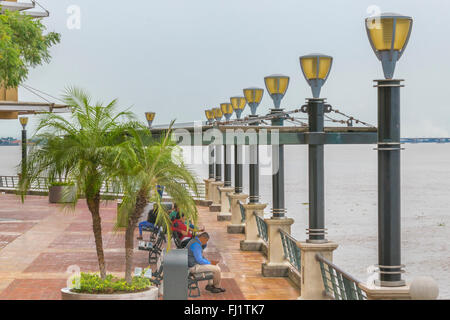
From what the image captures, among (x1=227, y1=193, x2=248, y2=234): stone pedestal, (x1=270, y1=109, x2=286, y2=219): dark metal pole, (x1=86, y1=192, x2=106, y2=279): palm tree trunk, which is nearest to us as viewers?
(x1=86, y1=192, x2=106, y2=279): palm tree trunk

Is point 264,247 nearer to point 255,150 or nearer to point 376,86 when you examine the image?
point 255,150

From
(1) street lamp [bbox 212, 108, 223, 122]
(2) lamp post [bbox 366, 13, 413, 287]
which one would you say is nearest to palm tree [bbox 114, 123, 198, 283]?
(2) lamp post [bbox 366, 13, 413, 287]

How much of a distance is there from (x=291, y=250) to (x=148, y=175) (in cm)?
523

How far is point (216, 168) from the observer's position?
3269 cm

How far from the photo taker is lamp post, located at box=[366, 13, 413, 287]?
28.8 feet

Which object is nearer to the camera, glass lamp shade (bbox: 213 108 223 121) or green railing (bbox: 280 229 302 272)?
green railing (bbox: 280 229 302 272)

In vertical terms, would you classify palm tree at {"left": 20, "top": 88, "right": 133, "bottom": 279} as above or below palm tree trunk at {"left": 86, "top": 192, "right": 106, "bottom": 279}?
above

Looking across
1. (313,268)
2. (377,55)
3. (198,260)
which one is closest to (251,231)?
(198,260)

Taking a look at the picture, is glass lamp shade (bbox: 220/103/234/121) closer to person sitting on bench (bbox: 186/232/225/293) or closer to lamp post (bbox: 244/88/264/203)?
lamp post (bbox: 244/88/264/203)

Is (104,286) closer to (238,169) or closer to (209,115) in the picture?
(238,169)

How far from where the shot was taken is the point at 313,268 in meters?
13.0

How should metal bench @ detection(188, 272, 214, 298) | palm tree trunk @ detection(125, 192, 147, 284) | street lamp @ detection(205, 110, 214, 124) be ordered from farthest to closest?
street lamp @ detection(205, 110, 214, 124) < metal bench @ detection(188, 272, 214, 298) < palm tree trunk @ detection(125, 192, 147, 284)

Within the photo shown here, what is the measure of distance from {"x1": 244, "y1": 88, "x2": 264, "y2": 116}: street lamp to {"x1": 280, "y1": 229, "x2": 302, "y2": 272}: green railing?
4.94 m

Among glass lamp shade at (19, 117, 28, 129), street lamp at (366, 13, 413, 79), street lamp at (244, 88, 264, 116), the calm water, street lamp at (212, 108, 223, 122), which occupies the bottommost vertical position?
the calm water
